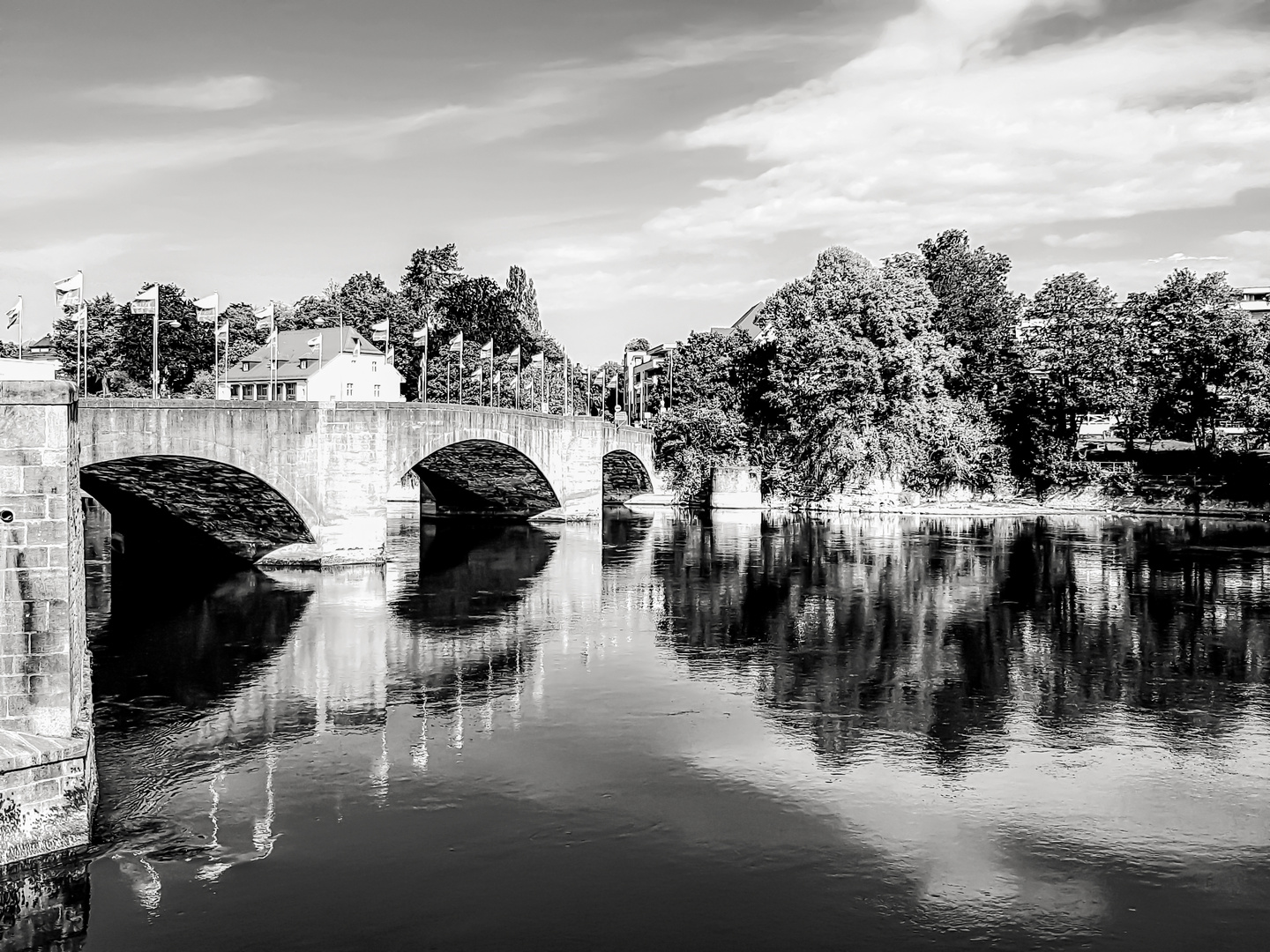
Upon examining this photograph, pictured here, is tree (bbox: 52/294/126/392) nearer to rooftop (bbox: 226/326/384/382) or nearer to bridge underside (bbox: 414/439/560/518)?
rooftop (bbox: 226/326/384/382)

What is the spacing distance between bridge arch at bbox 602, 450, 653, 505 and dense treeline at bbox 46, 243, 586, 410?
32.6ft

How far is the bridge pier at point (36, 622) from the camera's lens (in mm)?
18266

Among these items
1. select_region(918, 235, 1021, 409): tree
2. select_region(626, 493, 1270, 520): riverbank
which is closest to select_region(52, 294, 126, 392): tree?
select_region(626, 493, 1270, 520): riverbank

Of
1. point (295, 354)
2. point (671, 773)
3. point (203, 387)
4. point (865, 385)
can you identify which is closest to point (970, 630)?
point (671, 773)

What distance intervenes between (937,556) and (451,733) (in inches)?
1661

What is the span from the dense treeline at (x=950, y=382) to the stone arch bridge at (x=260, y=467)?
35557 mm

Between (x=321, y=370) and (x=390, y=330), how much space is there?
45.1 ft

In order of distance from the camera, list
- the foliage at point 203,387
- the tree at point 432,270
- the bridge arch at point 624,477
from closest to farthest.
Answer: the bridge arch at point 624,477, the foliage at point 203,387, the tree at point 432,270

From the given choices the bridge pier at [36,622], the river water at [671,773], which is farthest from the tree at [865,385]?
the bridge pier at [36,622]

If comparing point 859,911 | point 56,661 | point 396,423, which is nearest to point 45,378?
point 56,661

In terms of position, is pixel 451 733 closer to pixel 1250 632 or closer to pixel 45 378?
pixel 45 378

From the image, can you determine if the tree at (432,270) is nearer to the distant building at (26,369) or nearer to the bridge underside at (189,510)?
the bridge underside at (189,510)

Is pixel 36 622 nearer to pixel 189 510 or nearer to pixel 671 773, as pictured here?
pixel 671 773

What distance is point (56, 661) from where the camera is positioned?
60.8 ft
